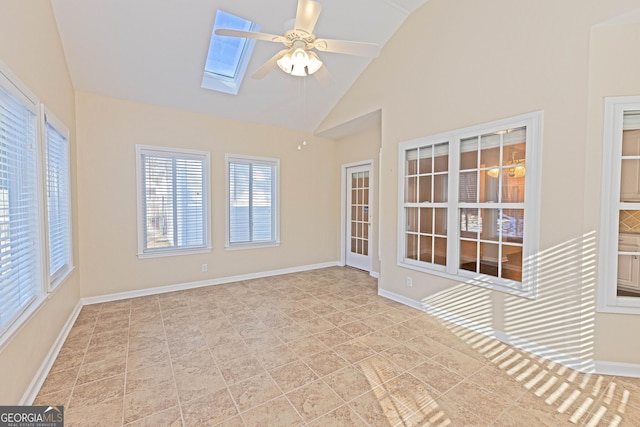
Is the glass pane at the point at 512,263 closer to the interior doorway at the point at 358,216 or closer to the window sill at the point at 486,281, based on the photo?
the window sill at the point at 486,281

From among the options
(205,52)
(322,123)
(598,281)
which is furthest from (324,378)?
(322,123)

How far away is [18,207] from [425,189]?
394cm

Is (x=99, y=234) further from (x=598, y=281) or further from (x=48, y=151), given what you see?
(x=598, y=281)

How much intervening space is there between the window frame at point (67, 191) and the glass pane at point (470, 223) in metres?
4.15

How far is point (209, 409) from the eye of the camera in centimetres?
188

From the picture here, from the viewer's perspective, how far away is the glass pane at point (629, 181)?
2275 mm

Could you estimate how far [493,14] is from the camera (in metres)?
2.83

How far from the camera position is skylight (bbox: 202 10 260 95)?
3.66 metres

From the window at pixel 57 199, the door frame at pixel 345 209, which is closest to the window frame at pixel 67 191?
the window at pixel 57 199

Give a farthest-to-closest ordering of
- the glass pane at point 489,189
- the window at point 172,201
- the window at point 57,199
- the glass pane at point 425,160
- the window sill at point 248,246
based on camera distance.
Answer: the window sill at point 248,246 → the window at point 172,201 → the glass pane at point 425,160 → the glass pane at point 489,189 → the window at point 57,199

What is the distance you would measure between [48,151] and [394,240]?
407 centimetres

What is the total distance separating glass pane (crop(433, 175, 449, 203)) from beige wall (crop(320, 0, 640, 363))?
58cm

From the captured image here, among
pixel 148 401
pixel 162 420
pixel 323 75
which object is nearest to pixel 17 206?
pixel 148 401

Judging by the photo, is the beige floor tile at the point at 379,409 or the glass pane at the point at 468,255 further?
the glass pane at the point at 468,255
